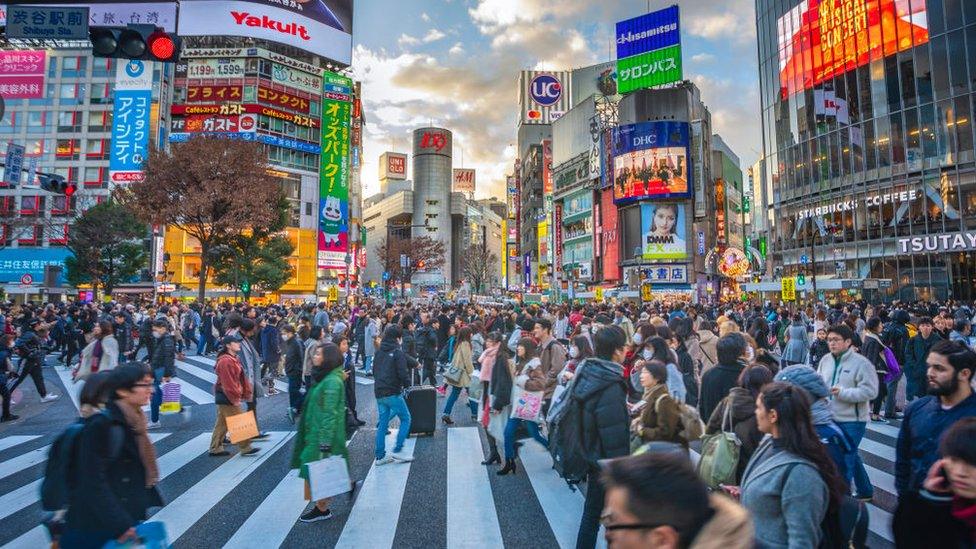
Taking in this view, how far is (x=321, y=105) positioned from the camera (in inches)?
2320

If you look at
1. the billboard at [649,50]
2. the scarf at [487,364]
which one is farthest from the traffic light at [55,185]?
the billboard at [649,50]

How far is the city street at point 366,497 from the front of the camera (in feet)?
15.6

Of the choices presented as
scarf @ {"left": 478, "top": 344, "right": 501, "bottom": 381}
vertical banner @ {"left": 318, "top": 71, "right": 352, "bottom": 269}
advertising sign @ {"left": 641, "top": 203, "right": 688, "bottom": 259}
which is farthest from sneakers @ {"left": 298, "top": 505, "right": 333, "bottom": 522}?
vertical banner @ {"left": 318, "top": 71, "right": 352, "bottom": 269}

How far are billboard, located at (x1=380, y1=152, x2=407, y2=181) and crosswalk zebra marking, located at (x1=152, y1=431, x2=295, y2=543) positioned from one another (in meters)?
180

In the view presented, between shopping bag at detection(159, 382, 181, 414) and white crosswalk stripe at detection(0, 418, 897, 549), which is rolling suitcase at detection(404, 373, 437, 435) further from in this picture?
shopping bag at detection(159, 382, 181, 414)

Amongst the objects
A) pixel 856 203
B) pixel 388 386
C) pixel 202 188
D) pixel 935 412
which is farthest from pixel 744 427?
pixel 856 203

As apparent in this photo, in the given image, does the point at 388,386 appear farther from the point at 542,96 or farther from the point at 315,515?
the point at 542,96

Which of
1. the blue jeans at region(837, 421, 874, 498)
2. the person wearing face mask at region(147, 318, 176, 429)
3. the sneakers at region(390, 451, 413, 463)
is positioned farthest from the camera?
the person wearing face mask at region(147, 318, 176, 429)

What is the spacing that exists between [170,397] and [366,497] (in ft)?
18.3

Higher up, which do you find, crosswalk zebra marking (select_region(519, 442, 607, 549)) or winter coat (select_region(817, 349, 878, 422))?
winter coat (select_region(817, 349, 878, 422))

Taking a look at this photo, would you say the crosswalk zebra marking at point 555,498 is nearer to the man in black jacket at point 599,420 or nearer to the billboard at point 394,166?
the man in black jacket at point 599,420

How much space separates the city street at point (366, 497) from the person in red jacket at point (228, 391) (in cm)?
24

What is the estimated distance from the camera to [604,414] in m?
4.04

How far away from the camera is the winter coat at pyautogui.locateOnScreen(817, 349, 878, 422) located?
16.9ft
